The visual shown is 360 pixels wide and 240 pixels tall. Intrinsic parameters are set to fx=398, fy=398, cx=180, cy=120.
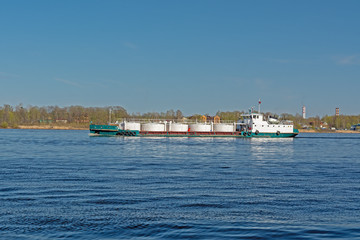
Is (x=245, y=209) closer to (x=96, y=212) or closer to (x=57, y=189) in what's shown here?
(x=96, y=212)

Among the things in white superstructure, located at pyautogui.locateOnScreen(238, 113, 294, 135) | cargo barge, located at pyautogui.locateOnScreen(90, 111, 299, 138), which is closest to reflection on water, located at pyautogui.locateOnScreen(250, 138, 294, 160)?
white superstructure, located at pyautogui.locateOnScreen(238, 113, 294, 135)

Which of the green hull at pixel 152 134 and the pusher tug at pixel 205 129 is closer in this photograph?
the green hull at pixel 152 134

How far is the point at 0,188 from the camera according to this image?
79.8 feet

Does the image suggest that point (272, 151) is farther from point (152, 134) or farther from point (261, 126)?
point (152, 134)

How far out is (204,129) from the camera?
5098 inches

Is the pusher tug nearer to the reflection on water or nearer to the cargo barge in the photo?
the cargo barge

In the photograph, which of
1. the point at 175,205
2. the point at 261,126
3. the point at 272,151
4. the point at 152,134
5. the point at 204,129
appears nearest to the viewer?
the point at 175,205

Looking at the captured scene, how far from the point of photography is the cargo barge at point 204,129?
119188 millimetres

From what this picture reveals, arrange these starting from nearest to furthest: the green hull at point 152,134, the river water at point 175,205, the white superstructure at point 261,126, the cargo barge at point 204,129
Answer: the river water at point 175,205 → the green hull at point 152,134 → the cargo barge at point 204,129 → the white superstructure at point 261,126

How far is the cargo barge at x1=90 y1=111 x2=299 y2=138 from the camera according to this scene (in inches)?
4692

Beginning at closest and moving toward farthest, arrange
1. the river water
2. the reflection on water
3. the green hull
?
the river water → the reflection on water → the green hull

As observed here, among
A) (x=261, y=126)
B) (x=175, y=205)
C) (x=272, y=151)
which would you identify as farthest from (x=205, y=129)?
(x=175, y=205)

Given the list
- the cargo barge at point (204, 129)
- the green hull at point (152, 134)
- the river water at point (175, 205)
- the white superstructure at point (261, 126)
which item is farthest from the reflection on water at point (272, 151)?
the cargo barge at point (204, 129)

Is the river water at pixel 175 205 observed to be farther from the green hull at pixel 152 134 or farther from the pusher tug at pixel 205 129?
the pusher tug at pixel 205 129
